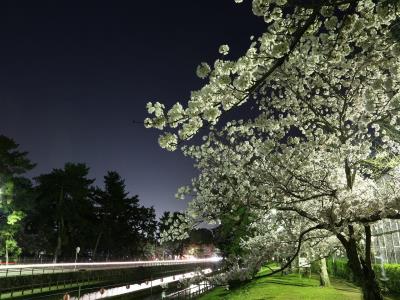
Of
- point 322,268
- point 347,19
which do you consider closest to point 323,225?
point 347,19

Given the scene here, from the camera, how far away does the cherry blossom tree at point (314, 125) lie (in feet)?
16.1

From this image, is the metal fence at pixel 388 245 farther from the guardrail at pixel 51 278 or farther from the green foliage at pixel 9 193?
the green foliage at pixel 9 193

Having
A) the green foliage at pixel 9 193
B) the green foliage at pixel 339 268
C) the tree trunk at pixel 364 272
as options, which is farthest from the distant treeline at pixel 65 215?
the tree trunk at pixel 364 272

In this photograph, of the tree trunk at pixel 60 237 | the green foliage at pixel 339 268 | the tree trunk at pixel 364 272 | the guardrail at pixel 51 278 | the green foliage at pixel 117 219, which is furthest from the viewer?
the green foliage at pixel 117 219

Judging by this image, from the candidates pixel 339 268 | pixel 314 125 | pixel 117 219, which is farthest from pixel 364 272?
pixel 117 219

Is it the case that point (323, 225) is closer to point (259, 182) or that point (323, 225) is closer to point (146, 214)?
point (259, 182)

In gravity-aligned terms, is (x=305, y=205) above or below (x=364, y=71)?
below

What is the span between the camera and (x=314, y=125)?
36.5 ft

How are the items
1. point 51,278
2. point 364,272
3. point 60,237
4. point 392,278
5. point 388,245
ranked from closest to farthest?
point 364,272 → point 392,278 → point 388,245 → point 51,278 → point 60,237

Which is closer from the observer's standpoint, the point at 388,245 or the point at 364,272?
the point at 364,272

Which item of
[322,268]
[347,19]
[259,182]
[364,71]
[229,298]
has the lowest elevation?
[229,298]

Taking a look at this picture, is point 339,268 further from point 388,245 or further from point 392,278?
point 392,278

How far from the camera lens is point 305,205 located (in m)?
12.2

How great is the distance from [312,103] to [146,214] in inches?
2847
